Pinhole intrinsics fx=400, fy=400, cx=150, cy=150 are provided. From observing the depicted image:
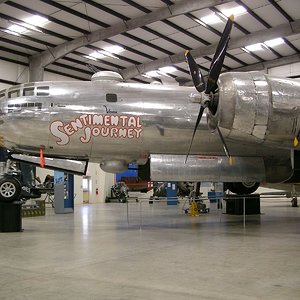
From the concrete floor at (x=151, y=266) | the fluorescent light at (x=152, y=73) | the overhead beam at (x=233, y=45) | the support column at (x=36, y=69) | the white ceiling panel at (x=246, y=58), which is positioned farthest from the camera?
the fluorescent light at (x=152, y=73)

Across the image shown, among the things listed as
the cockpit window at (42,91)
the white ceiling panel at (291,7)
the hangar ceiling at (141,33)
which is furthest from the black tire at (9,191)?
the white ceiling panel at (291,7)

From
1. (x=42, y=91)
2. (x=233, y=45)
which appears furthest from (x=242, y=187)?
Result: (x=233, y=45)

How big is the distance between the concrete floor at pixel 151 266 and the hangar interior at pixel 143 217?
17 mm

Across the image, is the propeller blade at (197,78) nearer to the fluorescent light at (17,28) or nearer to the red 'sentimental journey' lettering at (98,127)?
the red 'sentimental journey' lettering at (98,127)

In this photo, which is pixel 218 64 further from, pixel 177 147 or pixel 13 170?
pixel 13 170

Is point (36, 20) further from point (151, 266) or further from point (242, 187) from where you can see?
point (151, 266)

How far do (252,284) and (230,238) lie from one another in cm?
486

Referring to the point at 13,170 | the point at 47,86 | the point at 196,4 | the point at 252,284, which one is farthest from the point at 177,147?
the point at 196,4

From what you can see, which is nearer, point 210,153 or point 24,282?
point 24,282

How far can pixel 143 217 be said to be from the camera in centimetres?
1798

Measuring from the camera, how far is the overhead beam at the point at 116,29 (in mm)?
19984

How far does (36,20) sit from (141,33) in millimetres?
6358

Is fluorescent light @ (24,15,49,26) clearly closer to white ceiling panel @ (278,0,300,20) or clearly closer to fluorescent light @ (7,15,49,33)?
fluorescent light @ (7,15,49,33)

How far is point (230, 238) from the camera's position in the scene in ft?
33.2
